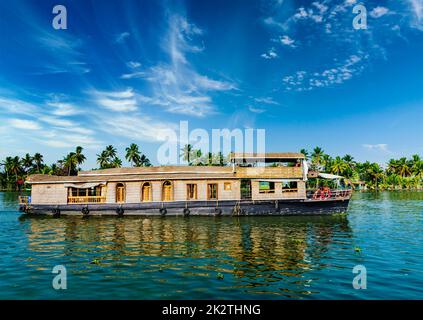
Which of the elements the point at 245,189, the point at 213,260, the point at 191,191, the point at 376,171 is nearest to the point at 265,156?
the point at 245,189

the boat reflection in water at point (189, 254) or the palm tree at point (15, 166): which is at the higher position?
the palm tree at point (15, 166)

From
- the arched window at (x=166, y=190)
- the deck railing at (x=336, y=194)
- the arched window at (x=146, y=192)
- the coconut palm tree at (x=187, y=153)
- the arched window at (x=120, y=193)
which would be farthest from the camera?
the coconut palm tree at (x=187, y=153)

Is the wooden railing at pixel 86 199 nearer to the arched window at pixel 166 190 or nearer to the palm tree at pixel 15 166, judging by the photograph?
the arched window at pixel 166 190

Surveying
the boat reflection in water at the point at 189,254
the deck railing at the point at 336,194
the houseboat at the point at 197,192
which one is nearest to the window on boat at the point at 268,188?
the houseboat at the point at 197,192

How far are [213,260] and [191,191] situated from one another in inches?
520

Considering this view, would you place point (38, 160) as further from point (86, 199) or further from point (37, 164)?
point (86, 199)

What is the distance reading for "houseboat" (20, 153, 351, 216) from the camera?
75.8 ft

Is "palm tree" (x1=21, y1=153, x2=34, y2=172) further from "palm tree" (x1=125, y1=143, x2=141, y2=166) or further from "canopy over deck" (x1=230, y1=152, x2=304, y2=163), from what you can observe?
"canopy over deck" (x1=230, y1=152, x2=304, y2=163)

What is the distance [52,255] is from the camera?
12227 mm

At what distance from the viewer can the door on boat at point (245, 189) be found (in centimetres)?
2471
